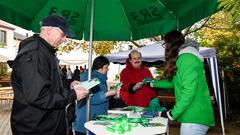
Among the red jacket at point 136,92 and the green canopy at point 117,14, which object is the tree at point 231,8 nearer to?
the green canopy at point 117,14

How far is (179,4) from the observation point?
18.4ft

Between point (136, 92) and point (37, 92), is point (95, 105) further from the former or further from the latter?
point (37, 92)

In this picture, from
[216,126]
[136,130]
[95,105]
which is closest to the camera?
[136,130]

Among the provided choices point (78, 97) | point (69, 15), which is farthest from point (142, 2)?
point (78, 97)

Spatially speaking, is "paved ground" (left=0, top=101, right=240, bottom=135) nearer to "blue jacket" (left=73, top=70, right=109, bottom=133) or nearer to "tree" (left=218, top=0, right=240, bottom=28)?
"blue jacket" (left=73, top=70, right=109, bottom=133)

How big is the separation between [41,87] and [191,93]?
151 centimetres

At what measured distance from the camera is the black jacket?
10.2 feet

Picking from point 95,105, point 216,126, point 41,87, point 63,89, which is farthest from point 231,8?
point 216,126

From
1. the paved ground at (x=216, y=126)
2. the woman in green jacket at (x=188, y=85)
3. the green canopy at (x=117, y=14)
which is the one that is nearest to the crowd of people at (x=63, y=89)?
the woman in green jacket at (x=188, y=85)

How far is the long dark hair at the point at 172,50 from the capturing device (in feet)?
13.5

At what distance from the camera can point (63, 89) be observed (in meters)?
3.41

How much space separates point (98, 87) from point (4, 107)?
13.4 meters

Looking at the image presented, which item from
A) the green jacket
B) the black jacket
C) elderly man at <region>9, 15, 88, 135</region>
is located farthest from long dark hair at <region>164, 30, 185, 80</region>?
the black jacket

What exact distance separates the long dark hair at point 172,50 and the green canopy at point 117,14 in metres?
1.10
